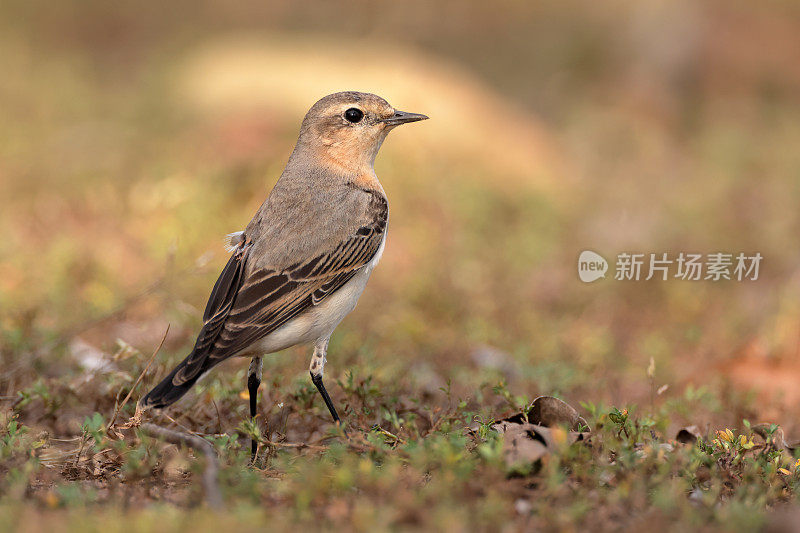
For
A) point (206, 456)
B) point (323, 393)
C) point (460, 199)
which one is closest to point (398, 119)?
point (323, 393)

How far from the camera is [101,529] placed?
3334 millimetres

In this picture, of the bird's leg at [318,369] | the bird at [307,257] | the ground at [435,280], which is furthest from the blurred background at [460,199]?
the bird at [307,257]

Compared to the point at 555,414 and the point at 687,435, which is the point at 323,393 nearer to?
the point at 555,414

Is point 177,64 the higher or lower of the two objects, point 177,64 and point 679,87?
the lower

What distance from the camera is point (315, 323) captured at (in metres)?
5.34

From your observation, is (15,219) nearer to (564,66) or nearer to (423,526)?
(423,526)

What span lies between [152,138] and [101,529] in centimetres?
1022

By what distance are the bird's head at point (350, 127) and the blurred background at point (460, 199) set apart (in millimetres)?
1339

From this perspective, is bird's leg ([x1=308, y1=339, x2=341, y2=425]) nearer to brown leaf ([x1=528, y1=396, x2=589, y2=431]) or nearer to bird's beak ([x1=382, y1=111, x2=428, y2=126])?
brown leaf ([x1=528, y1=396, x2=589, y2=431])

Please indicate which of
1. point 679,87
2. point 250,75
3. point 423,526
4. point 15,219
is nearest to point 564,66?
point 679,87

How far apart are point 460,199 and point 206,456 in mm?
7538

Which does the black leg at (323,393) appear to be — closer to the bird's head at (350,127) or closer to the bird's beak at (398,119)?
the bird's head at (350,127)

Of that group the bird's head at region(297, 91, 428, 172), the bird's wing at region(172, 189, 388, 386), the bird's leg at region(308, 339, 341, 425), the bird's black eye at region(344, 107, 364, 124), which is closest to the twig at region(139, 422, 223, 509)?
the bird's wing at region(172, 189, 388, 386)

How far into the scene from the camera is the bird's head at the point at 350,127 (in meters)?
6.03
